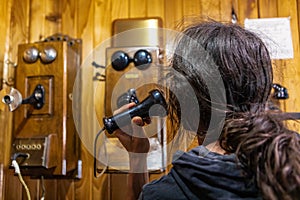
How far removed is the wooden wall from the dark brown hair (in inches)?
22.8

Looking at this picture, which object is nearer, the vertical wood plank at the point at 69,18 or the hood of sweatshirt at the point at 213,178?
the hood of sweatshirt at the point at 213,178

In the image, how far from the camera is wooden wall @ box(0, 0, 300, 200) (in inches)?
49.7

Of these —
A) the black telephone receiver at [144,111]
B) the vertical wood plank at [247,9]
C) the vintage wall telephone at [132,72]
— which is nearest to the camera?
the black telephone receiver at [144,111]

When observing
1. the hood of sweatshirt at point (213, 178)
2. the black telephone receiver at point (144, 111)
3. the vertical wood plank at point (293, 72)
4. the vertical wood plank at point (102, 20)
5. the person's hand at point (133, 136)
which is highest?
the vertical wood plank at point (102, 20)

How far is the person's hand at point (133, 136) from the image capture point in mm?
931

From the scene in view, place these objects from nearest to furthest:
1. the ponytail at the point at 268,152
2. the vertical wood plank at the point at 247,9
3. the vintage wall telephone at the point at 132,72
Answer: the ponytail at the point at 268,152 < the vintage wall telephone at the point at 132,72 < the vertical wood plank at the point at 247,9

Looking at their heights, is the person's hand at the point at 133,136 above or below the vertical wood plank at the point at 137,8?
below

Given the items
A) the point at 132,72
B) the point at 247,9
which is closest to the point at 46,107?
the point at 132,72

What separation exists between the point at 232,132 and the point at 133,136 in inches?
14.7

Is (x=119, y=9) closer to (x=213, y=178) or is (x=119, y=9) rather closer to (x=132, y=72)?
(x=132, y=72)

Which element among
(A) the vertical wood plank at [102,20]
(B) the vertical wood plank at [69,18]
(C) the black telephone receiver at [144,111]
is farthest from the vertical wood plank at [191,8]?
(C) the black telephone receiver at [144,111]

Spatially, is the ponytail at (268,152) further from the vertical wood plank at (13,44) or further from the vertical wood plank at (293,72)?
the vertical wood plank at (13,44)

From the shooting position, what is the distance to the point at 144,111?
2.93ft

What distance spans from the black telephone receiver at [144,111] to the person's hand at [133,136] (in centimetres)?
2
